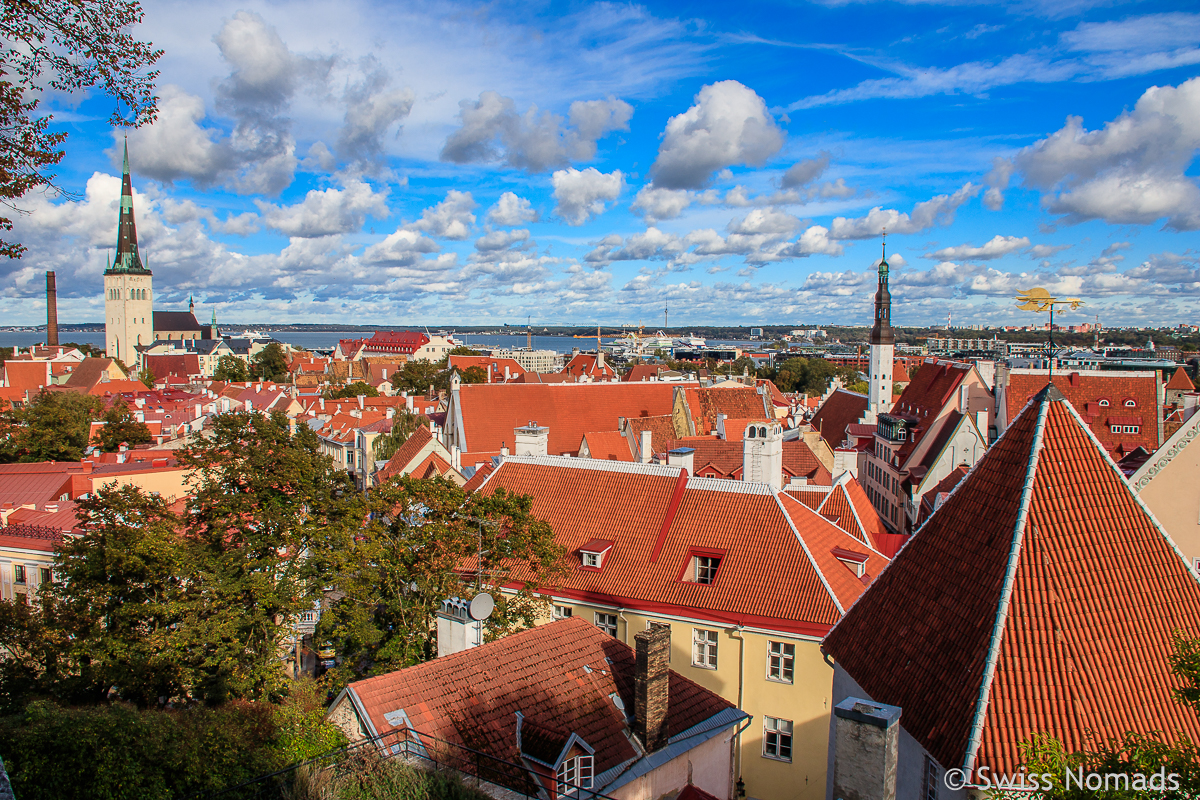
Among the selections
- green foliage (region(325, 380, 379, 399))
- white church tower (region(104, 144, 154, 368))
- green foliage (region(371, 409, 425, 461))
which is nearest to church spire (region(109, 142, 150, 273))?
white church tower (region(104, 144, 154, 368))

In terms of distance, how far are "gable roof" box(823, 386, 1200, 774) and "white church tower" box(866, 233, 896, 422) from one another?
55.2 metres

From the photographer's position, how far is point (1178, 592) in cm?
1023

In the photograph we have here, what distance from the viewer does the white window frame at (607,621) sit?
20.7 meters

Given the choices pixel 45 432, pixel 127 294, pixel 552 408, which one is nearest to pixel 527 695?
pixel 552 408

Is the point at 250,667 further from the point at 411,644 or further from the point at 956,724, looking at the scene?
the point at 956,724

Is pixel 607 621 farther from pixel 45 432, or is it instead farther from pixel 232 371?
pixel 232 371

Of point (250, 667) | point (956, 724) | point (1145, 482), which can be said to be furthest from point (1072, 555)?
point (250, 667)

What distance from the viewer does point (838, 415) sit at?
64062 millimetres

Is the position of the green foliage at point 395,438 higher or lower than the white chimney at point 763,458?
lower

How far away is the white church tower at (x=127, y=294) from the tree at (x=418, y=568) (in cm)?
15857

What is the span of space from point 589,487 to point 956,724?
619 inches

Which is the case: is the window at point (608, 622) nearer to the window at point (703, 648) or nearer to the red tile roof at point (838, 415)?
the window at point (703, 648)

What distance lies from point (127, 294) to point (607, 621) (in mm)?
163814

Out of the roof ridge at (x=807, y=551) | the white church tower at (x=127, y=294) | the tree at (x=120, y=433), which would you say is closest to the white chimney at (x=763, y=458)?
the roof ridge at (x=807, y=551)
